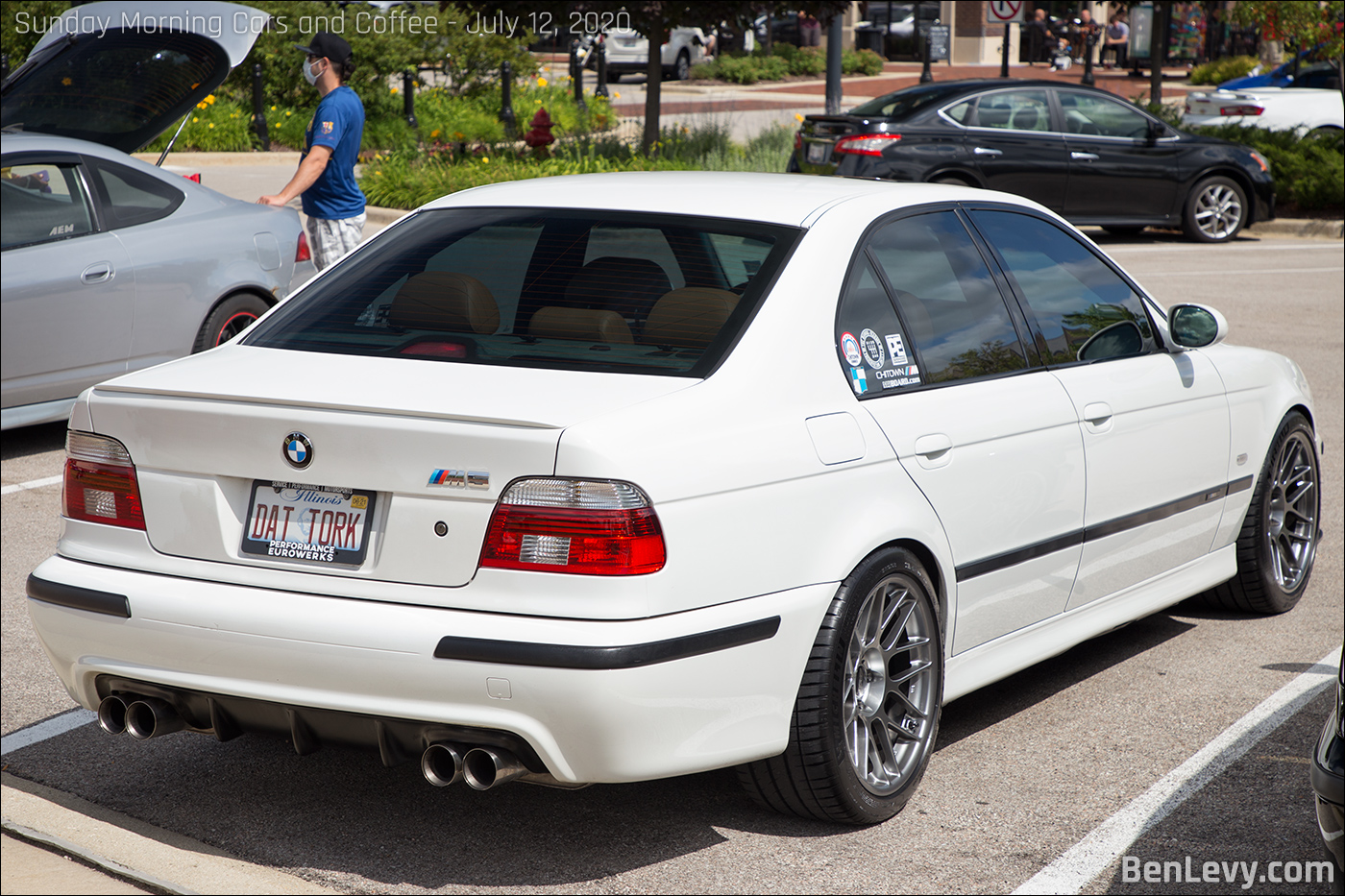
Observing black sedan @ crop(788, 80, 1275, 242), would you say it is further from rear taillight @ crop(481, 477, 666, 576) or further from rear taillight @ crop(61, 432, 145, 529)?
rear taillight @ crop(481, 477, 666, 576)

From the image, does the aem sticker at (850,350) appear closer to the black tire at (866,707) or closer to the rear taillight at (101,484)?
the black tire at (866,707)

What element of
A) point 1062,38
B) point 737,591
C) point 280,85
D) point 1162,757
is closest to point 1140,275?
point 1162,757

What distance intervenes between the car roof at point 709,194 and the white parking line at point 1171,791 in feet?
5.72

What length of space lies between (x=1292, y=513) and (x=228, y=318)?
5509 mm

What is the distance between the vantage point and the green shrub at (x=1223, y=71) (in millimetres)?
42906

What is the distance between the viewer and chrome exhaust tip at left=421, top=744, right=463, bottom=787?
11.0 ft

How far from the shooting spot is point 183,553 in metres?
3.58

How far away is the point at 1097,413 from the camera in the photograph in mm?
4633

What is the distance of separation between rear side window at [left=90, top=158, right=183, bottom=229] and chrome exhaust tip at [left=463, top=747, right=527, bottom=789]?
560 centimetres

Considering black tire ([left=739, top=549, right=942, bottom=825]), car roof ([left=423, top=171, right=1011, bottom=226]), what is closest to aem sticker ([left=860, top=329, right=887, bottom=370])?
car roof ([left=423, top=171, right=1011, bottom=226])

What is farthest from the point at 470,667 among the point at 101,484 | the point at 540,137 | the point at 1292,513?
the point at 540,137

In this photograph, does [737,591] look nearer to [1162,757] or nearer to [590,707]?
[590,707]

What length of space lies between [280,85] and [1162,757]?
67.6 feet

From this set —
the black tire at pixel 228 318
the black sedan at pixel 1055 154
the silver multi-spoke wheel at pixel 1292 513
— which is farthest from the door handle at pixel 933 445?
the black sedan at pixel 1055 154
